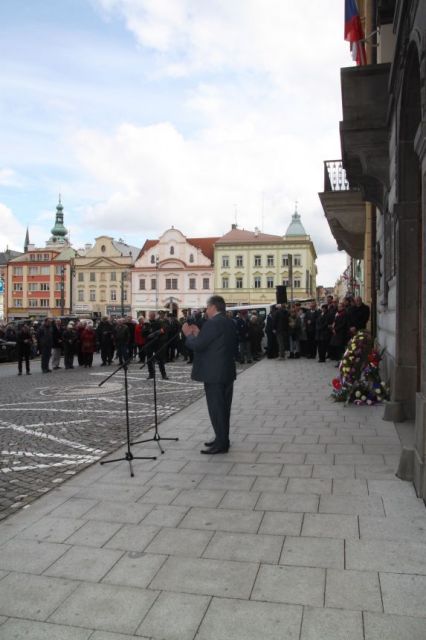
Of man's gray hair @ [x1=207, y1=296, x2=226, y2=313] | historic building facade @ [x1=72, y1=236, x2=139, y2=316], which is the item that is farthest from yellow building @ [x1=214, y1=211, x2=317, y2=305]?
man's gray hair @ [x1=207, y1=296, x2=226, y2=313]

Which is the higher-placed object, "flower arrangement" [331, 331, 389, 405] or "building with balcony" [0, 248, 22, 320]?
"building with balcony" [0, 248, 22, 320]

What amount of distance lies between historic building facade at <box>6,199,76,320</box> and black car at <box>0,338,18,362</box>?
2950 inches

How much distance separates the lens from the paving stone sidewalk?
3.07m

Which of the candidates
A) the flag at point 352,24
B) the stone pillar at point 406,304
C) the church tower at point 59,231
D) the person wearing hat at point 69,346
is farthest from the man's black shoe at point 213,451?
the church tower at point 59,231

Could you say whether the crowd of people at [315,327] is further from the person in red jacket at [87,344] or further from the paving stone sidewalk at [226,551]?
the paving stone sidewalk at [226,551]

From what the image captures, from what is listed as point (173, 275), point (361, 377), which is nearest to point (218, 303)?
point (361, 377)

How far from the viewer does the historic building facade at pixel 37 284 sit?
99500 mm

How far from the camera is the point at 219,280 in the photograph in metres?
85.6

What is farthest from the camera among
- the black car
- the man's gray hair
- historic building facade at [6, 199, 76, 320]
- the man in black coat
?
historic building facade at [6, 199, 76, 320]

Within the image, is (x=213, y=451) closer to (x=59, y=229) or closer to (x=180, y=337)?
(x=180, y=337)

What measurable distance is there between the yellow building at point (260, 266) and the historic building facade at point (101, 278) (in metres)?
17.0

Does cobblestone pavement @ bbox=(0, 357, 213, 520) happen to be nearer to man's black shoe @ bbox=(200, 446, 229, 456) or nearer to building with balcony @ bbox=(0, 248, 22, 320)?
man's black shoe @ bbox=(200, 446, 229, 456)

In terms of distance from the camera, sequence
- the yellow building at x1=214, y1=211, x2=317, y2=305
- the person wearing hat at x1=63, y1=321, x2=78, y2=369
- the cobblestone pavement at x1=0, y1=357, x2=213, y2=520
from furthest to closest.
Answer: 1. the yellow building at x1=214, y1=211, x2=317, y2=305
2. the person wearing hat at x1=63, y1=321, x2=78, y2=369
3. the cobblestone pavement at x1=0, y1=357, x2=213, y2=520

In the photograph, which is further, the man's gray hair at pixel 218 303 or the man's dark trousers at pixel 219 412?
the man's gray hair at pixel 218 303
